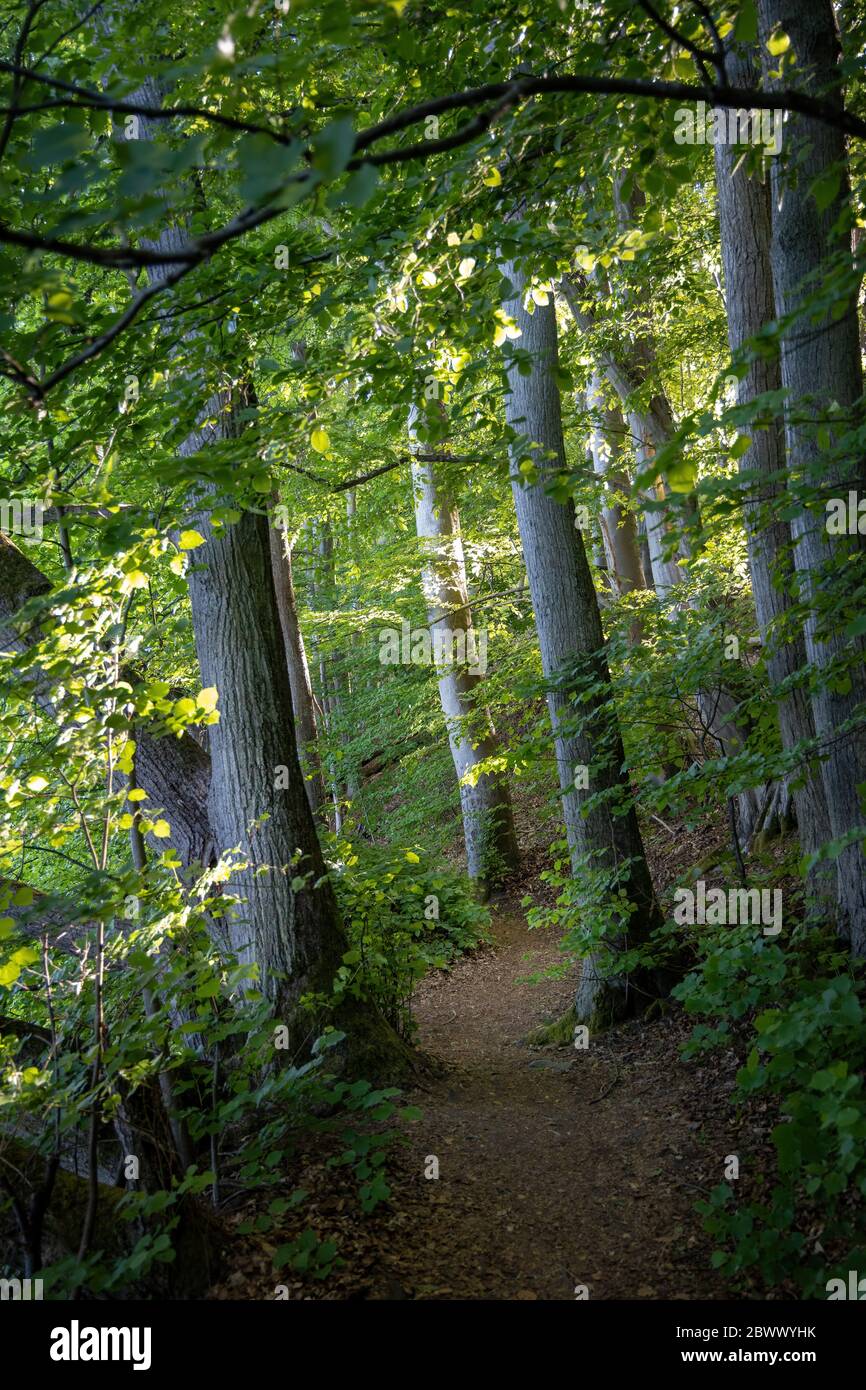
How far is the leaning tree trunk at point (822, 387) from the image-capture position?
387 cm

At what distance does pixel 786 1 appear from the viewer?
13.0 feet

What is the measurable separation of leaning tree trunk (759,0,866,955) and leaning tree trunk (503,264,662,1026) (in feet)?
7.72

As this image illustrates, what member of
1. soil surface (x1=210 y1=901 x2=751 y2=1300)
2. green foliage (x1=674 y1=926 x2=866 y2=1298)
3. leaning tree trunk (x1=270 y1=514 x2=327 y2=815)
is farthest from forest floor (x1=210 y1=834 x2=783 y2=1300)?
leaning tree trunk (x1=270 y1=514 x2=327 y2=815)

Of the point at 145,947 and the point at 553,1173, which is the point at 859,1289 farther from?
the point at 145,947

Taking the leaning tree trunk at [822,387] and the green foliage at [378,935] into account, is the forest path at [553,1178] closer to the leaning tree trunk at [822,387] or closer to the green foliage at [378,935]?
the green foliage at [378,935]

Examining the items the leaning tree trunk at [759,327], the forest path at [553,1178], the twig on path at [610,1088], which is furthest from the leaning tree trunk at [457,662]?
the twig on path at [610,1088]

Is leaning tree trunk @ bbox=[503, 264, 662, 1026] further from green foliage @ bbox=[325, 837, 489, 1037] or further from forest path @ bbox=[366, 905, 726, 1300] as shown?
green foliage @ bbox=[325, 837, 489, 1037]

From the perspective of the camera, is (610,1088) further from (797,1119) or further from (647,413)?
(647,413)

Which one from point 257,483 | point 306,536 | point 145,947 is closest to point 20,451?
A: point 257,483

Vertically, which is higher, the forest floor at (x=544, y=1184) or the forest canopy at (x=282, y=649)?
the forest canopy at (x=282, y=649)

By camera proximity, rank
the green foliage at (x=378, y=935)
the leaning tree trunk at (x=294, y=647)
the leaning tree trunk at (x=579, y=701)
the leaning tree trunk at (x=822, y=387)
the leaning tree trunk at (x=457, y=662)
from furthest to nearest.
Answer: the leaning tree trunk at (x=457, y=662)
the leaning tree trunk at (x=294, y=647)
the leaning tree trunk at (x=579, y=701)
the green foliage at (x=378, y=935)
the leaning tree trunk at (x=822, y=387)

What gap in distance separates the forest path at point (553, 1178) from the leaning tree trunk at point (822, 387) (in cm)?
168

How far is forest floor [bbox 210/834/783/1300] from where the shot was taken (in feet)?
13.0

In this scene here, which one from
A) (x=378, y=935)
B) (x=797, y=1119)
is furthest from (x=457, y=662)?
(x=797, y=1119)
